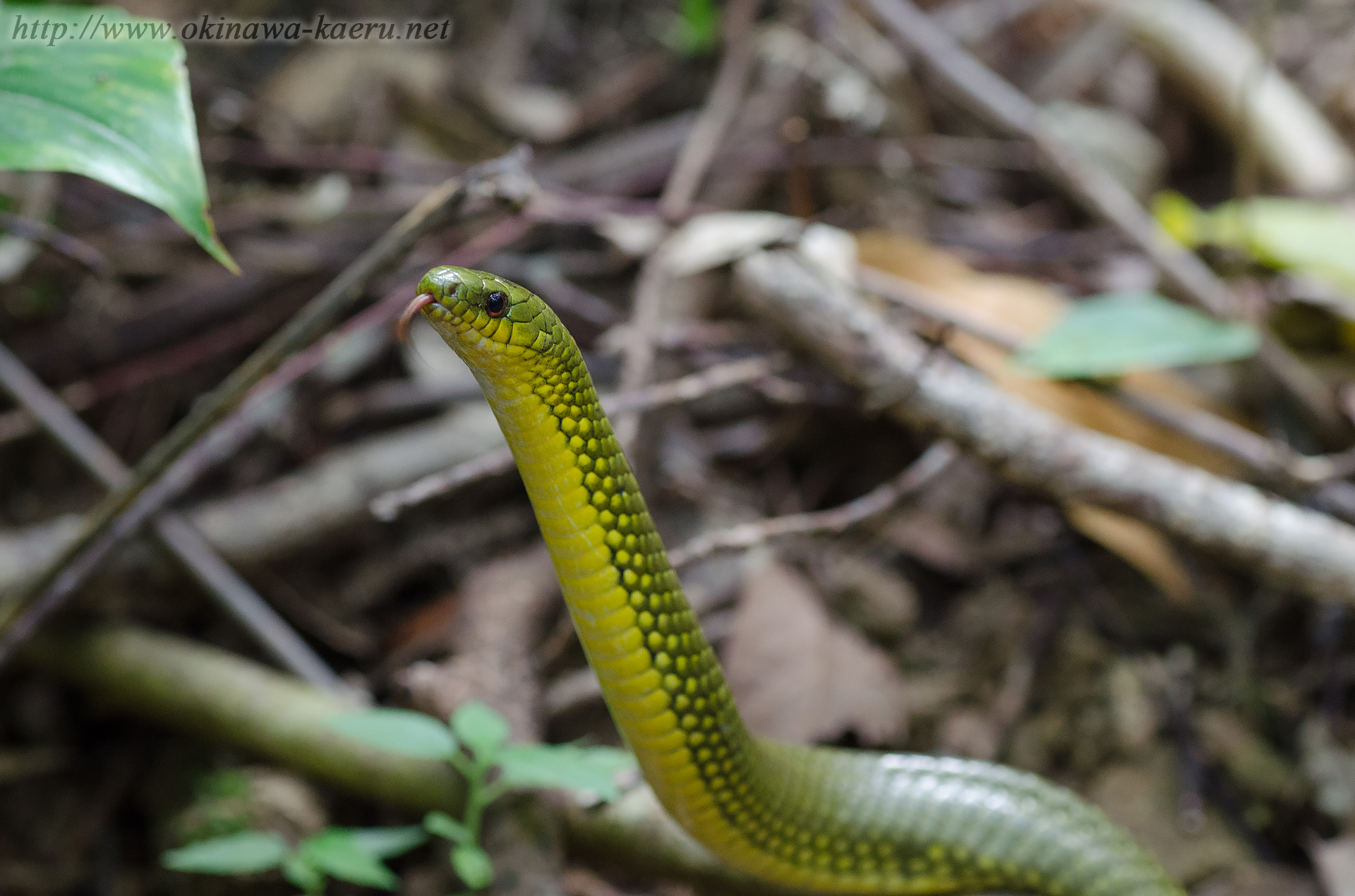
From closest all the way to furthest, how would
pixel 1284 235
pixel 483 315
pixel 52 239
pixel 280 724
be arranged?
pixel 483 315, pixel 52 239, pixel 280 724, pixel 1284 235

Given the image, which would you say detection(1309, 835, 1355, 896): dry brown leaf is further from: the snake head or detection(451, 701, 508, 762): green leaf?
the snake head

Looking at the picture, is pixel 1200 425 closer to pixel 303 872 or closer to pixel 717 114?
pixel 717 114

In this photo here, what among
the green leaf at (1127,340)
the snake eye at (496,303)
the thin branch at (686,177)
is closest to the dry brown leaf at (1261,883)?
the green leaf at (1127,340)

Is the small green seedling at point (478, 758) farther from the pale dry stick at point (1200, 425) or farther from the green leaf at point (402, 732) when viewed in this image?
the pale dry stick at point (1200, 425)

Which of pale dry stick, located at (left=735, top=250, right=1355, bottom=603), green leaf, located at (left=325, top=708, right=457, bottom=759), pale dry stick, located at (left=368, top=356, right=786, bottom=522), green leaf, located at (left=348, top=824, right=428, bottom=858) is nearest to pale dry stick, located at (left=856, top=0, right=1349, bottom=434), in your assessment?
pale dry stick, located at (left=735, top=250, right=1355, bottom=603)

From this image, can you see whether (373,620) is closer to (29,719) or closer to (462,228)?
(29,719)

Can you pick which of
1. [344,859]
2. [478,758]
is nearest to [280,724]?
[344,859]
